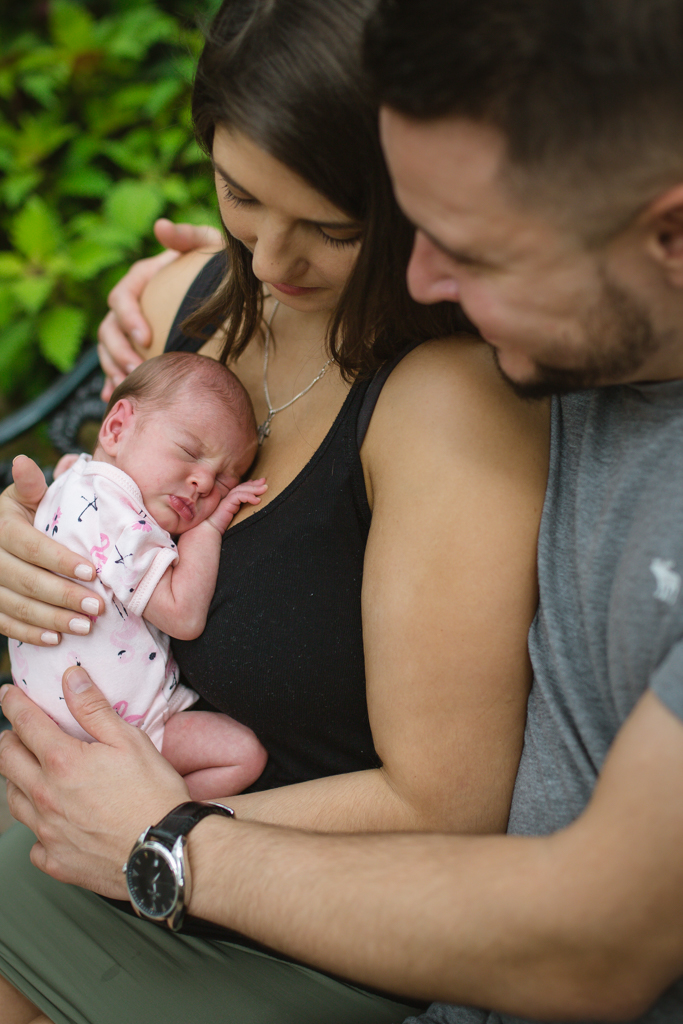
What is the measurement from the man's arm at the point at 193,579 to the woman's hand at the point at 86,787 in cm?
25

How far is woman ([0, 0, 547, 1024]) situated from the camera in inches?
58.5

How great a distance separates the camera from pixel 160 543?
1952 millimetres

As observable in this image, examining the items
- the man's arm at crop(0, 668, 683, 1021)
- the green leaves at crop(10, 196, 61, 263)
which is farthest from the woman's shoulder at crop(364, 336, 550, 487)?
the green leaves at crop(10, 196, 61, 263)

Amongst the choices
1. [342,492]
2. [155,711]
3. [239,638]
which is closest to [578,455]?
[342,492]

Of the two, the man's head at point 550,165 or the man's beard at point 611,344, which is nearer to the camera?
the man's head at point 550,165

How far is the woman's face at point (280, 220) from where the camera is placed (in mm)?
1528

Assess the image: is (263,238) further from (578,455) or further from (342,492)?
(578,455)

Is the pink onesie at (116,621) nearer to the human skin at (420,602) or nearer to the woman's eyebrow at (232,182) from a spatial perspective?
the human skin at (420,602)

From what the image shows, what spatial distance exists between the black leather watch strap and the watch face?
0.07ft

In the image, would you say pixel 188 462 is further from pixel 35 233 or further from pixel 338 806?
pixel 35 233

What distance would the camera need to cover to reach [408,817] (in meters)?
1.57

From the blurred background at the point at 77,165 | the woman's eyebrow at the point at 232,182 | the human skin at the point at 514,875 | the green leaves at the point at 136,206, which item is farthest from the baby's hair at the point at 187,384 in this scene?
the green leaves at the point at 136,206

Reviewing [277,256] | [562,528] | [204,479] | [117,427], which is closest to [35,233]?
[117,427]

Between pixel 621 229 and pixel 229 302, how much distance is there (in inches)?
46.6
